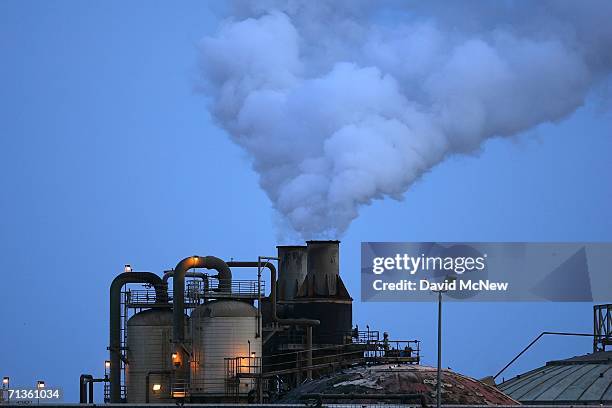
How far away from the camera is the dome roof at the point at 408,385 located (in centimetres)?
5825

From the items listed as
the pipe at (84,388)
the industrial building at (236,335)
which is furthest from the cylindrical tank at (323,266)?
the pipe at (84,388)

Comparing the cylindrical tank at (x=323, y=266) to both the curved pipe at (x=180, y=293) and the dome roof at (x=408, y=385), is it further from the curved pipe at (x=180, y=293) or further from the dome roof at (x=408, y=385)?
the dome roof at (x=408, y=385)

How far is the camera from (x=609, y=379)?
71.8 metres

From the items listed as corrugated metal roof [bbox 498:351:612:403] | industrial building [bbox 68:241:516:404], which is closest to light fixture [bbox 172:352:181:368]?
industrial building [bbox 68:241:516:404]

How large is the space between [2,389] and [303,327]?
18144mm

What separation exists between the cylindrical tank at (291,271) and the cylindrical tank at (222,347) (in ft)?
23.1

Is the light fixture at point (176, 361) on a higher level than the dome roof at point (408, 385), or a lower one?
higher

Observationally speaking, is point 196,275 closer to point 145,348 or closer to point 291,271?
point 145,348

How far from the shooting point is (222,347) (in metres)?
70.9

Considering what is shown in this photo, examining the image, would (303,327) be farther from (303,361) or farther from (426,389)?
(426,389)

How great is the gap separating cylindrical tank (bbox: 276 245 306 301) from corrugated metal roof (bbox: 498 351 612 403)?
13.7 meters

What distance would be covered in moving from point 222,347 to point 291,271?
961cm

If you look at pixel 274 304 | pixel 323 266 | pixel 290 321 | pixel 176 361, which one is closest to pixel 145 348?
pixel 176 361

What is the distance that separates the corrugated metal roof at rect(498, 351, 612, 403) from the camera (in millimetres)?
70062
